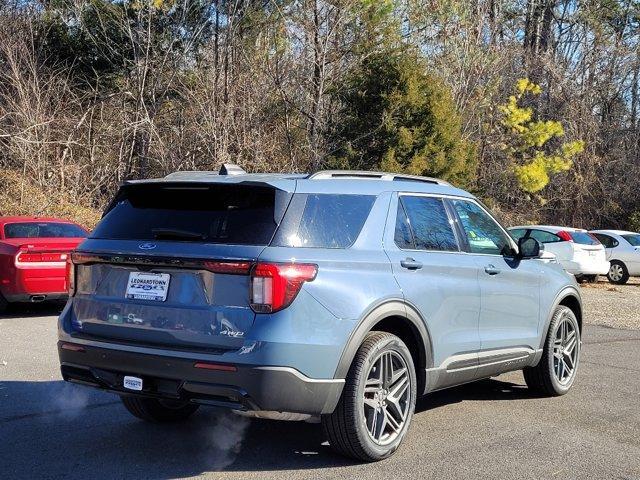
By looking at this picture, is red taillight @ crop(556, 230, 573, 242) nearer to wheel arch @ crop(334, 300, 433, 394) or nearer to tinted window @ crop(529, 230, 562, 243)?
tinted window @ crop(529, 230, 562, 243)

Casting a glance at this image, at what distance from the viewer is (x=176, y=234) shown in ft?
16.4

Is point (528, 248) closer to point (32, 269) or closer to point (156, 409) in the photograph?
point (156, 409)

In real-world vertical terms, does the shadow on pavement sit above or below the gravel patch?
above

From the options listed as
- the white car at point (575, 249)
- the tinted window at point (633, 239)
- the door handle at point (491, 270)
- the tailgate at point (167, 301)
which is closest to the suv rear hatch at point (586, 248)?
the white car at point (575, 249)

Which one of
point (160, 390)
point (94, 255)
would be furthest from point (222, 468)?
point (94, 255)

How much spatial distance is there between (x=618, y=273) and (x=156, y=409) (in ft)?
60.9

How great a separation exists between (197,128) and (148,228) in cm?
1843

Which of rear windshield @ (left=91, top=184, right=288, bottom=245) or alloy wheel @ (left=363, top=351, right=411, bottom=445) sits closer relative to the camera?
rear windshield @ (left=91, top=184, right=288, bottom=245)

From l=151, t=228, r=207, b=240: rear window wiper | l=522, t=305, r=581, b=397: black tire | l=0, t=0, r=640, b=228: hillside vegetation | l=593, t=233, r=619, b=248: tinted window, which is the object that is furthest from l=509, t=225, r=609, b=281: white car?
l=151, t=228, r=207, b=240: rear window wiper

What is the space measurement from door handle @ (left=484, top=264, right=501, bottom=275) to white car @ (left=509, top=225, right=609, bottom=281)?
13.9 meters

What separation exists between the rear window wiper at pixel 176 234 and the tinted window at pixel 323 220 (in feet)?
1.69

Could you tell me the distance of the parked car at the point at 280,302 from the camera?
4633 millimetres

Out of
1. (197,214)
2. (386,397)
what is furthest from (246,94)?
(386,397)

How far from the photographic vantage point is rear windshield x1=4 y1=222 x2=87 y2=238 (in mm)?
12625
